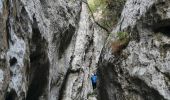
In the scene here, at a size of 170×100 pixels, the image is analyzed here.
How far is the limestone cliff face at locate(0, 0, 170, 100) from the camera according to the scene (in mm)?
10203

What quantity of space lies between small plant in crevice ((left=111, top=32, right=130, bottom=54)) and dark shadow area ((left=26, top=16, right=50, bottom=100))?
256cm

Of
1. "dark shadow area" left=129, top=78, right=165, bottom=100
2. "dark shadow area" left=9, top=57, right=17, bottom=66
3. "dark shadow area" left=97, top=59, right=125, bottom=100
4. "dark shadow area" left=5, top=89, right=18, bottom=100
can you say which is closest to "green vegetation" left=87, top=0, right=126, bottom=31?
"dark shadow area" left=97, top=59, right=125, bottom=100

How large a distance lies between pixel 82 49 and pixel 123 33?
Result: 6.65 metres

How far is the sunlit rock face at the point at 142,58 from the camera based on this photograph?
1142 cm

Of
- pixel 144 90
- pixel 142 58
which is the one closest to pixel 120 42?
pixel 142 58

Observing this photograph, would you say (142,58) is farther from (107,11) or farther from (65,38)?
(107,11)

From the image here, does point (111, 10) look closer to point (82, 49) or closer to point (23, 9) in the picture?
point (82, 49)

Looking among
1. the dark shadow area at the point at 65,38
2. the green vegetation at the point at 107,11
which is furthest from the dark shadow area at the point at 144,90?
the green vegetation at the point at 107,11

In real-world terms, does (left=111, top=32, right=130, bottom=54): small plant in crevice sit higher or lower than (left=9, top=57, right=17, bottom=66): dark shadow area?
higher

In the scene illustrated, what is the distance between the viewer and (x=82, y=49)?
19.6 metres

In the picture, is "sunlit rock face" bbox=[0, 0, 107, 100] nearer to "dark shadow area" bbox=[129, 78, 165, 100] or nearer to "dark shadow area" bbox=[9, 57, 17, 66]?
"dark shadow area" bbox=[9, 57, 17, 66]

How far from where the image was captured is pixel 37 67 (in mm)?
13852

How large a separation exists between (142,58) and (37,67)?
12.9 feet

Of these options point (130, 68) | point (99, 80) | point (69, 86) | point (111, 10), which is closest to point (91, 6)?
point (111, 10)
